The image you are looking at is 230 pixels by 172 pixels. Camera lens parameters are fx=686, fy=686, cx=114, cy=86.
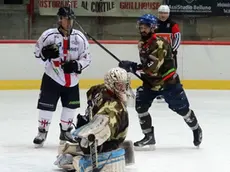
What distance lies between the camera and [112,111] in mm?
3701

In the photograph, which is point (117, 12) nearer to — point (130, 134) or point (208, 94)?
point (208, 94)

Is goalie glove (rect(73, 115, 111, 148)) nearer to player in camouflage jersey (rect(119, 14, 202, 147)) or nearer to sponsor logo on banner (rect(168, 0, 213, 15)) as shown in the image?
player in camouflage jersey (rect(119, 14, 202, 147))

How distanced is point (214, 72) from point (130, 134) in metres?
3.49

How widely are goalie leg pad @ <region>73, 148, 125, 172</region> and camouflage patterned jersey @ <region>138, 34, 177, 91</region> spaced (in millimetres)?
1316

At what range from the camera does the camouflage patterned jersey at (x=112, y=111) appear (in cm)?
370

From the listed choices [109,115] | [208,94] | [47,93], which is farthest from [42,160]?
[208,94]

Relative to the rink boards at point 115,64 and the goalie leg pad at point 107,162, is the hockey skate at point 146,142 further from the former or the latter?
the rink boards at point 115,64

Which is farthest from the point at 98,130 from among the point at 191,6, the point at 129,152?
the point at 191,6

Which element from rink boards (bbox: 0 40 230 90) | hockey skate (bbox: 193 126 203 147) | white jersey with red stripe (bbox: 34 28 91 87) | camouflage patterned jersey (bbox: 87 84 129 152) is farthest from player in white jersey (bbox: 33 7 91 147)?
rink boards (bbox: 0 40 230 90)

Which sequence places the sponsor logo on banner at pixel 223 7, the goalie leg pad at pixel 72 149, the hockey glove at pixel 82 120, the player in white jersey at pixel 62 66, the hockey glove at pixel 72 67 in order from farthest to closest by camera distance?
the sponsor logo on banner at pixel 223 7, the player in white jersey at pixel 62 66, the hockey glove at pixel 72 67, the goalie leg pad at pixel 72 149, the hockey glove at pixel 82 120

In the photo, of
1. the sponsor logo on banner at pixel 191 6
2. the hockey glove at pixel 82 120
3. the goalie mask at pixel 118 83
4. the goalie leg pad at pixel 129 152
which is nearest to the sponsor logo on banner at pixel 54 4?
the sponsor logo on banner at pixel 191 6

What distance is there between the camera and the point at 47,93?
528 cm

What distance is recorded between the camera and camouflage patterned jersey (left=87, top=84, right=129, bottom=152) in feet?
12.1

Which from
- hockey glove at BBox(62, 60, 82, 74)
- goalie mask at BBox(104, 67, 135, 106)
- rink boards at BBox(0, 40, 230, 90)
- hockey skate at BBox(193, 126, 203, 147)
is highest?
goalie mask at BBox(104, 67, 135, 106)
